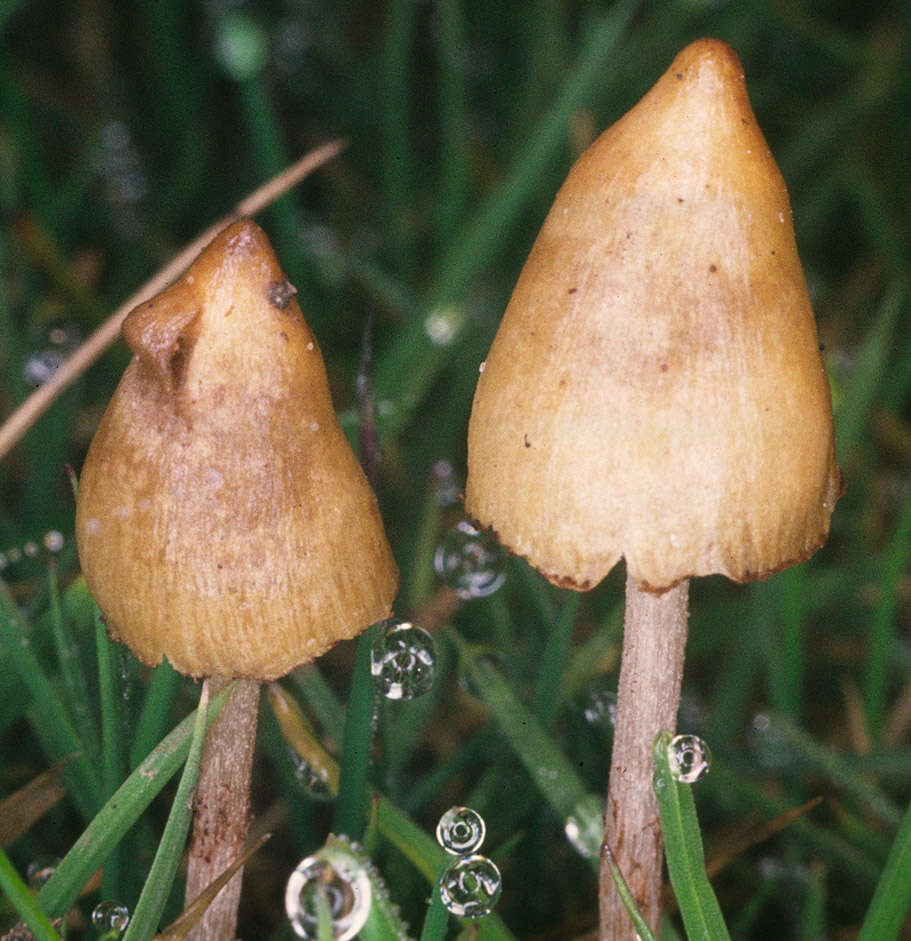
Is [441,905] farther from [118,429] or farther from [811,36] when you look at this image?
[811,36]

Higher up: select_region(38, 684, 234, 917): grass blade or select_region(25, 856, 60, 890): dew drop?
select_region(38, 684, 234, 917): grass blade

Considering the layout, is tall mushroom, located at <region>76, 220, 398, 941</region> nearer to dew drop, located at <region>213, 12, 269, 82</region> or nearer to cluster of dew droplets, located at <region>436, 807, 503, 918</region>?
cluster of dew droplets, located at <region>436, 807, 503, 918</region>

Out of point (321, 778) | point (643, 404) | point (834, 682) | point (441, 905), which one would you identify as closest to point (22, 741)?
point (321, 778)

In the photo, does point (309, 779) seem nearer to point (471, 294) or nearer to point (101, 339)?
point (101, 339)

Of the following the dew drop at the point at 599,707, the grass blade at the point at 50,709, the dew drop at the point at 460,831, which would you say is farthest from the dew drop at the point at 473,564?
the grass blade at the point at 50,709

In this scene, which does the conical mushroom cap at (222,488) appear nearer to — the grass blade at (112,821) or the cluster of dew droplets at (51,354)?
the grass blade at (112,821)

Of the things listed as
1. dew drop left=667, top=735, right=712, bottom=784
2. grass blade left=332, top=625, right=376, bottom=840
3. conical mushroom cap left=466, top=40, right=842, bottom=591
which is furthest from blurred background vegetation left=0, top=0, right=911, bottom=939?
conical mushroom cap left=466, top=40, right=842, bottom=591

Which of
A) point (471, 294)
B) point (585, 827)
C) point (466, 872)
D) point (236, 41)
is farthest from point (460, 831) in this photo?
point (236, 41)
